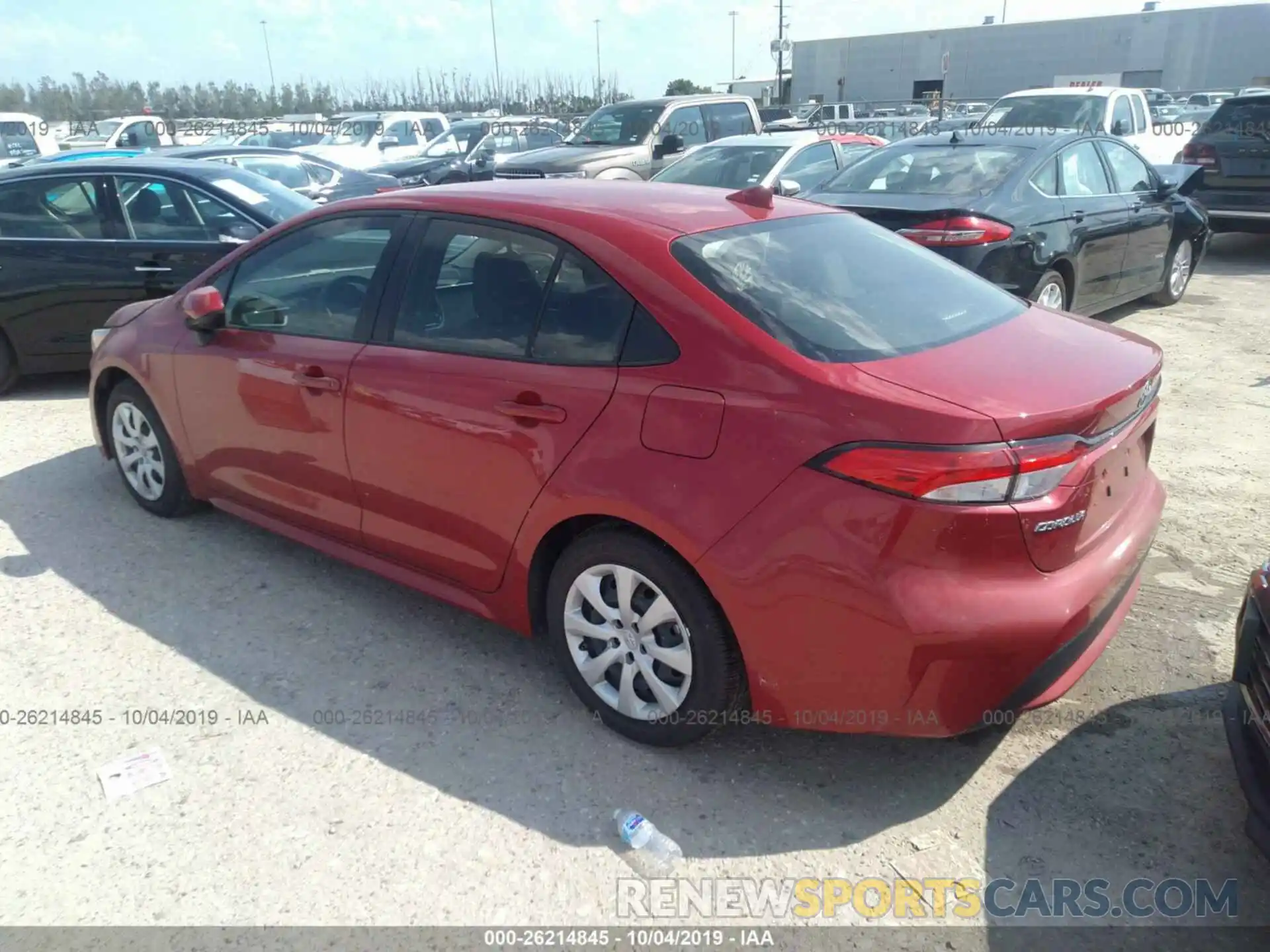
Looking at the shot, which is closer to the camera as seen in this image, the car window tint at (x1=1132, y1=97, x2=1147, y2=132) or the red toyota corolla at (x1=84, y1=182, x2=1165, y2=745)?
the red toyota corolla at (x1=84, y1=182, x2=1165, y2=745)

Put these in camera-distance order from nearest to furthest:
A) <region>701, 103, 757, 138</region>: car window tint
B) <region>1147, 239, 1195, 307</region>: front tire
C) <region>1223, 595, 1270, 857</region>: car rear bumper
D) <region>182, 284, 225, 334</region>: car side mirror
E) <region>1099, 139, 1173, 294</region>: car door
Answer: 1. <region>1223, 595, 1270, 857</region>: car rear bumper
2. <region>182, 284, 225, 334</region>: car side mirror
3. <region>1099, 139, 1173, 294</region>: car door
4. <region>1147, 239, 1195, 307</region>: front tire
5. <region>701, 103, 757, 138</region>: car window tint

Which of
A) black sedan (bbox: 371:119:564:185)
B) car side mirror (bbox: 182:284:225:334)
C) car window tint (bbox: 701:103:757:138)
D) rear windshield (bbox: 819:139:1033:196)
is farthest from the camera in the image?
black sedan (bbox: 371:119:564:185)

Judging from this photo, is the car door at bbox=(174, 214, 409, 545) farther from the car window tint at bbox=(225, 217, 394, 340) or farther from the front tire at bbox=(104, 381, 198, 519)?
the front tire at bbox=(104, 381, 198, 519)

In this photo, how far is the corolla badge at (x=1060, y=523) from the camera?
2434 mm

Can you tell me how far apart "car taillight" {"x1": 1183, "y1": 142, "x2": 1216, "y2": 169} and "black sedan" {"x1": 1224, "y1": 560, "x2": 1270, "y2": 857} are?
10.9 meters

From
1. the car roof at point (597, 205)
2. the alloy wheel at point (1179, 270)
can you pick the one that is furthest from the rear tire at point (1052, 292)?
the car roof at point (597, 205)

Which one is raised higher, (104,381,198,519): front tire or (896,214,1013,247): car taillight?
(896,214,1013,247): car taillight

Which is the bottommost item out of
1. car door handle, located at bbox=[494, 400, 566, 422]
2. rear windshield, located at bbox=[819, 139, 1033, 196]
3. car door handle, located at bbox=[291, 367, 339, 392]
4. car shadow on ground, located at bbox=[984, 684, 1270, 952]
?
car shadow on ground, located at bbox=[984, 684, 1270, 952]

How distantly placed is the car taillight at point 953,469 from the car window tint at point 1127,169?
637 cm

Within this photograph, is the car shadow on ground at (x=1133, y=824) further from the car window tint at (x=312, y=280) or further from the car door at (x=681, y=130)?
the car door at (x=681, y=130)

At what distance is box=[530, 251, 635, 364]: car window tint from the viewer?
9.48ft

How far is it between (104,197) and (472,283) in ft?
16.3

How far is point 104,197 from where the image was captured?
6.91 m

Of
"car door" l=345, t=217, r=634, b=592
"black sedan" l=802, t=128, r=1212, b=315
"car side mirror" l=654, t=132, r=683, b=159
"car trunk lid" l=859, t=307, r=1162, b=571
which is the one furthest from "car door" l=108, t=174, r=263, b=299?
"car side mirror" l=654, t=132, r=683, b=159
